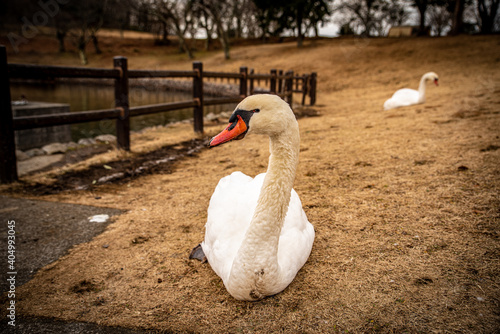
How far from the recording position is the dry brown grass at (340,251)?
201cm

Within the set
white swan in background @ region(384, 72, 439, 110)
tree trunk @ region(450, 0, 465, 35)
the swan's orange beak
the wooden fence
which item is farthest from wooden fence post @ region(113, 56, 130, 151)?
tree trunk @ region(450, 0, 465, 35)

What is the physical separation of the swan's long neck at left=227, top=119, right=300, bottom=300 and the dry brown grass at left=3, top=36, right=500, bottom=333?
0.71ft

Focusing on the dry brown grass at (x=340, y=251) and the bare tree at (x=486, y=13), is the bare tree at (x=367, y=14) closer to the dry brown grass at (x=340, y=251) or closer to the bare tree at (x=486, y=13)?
the bare tree at (x=486, y=13)

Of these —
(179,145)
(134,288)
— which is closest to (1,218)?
(134,288)

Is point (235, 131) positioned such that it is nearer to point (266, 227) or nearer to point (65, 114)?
point (266, 227)

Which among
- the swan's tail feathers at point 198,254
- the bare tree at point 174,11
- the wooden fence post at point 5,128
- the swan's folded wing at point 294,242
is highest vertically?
the bare tree at point 174,11

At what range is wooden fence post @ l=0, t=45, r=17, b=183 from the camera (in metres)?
3.93

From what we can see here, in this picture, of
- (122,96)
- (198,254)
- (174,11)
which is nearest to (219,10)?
(174,11)

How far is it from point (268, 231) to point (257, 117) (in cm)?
73

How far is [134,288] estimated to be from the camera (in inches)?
92.3

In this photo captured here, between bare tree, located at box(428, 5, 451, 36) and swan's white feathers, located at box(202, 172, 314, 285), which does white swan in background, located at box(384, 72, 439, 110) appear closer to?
swan's white feathers, located at box(202, 172, 314, 285)

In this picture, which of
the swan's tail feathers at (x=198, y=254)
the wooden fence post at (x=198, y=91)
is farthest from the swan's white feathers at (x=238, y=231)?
the wooden fence post at (x=198, y=91)

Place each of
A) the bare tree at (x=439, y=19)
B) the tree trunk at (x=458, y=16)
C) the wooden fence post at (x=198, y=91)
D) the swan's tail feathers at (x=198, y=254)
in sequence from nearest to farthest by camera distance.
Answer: the swan's tail feathers at (x=198, y=254)
the wooden fence post at (x=198, y=91)
the tree trunk at (x=458, y=16)
the bare tree at (x=439, y=19)

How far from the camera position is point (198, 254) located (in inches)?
106
